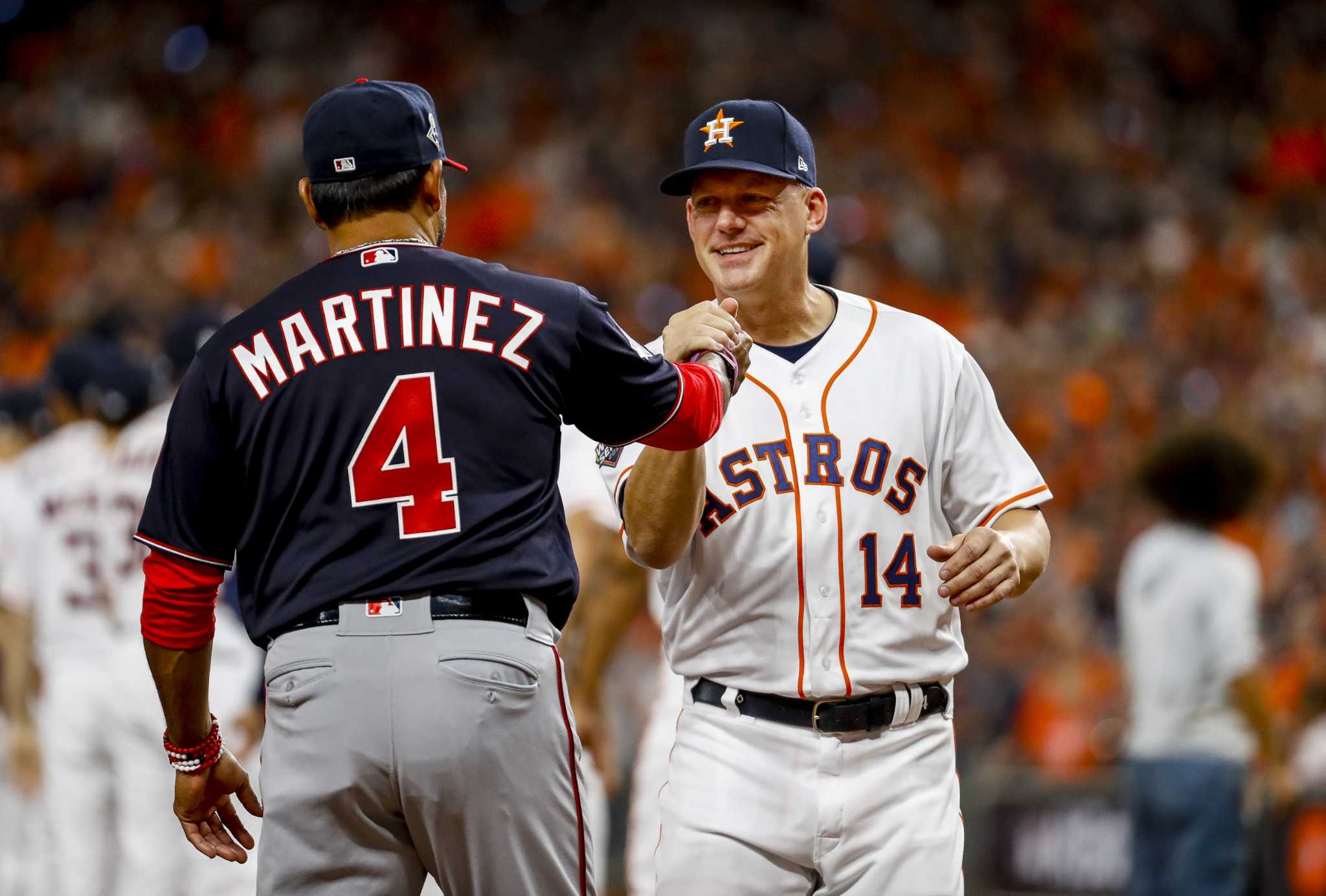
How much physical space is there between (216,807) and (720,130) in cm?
193

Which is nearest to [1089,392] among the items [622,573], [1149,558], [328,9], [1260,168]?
[1260,168]

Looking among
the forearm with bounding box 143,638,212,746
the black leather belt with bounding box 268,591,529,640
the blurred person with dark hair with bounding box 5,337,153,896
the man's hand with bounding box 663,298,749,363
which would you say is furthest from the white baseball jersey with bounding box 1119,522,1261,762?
the forearm with bounding box 143,638,212,746

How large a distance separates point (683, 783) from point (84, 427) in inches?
160

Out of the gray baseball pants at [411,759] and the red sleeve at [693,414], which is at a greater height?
the red sleeve at [693,414]

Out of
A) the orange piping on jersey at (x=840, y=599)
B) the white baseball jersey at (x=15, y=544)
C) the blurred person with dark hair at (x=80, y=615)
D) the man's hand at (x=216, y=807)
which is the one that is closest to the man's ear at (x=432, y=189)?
the orange piping on jersey at (x=840, y=599)

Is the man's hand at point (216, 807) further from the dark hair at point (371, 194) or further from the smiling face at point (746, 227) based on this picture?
the smiling face at point (746, 227)

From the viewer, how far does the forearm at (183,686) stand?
3.30 metres

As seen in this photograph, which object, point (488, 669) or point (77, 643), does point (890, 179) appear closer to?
point (77, 643)

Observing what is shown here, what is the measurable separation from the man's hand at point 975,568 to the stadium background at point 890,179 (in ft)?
23.6

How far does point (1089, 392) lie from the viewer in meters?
13.5

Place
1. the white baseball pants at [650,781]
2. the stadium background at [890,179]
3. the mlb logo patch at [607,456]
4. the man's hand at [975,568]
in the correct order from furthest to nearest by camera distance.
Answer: the stadium background at [890,179] < the white baseball pants at [650,781] < the mlb logo patch at [607,456] < the man's hand at [975,568]

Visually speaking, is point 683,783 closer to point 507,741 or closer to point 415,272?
point 507,741

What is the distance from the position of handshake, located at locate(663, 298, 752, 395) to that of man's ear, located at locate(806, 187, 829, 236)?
1.95ft

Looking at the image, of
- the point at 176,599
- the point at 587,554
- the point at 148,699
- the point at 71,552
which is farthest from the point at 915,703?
the point at 71,552
